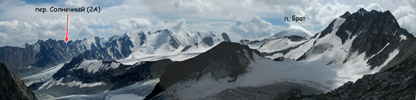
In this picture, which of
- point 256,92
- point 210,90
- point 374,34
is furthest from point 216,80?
point 374,34

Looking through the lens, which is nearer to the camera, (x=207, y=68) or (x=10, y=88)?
(x=10, y=88)

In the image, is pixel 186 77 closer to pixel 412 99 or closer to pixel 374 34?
pixel 412 99

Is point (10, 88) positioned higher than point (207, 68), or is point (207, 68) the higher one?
point (10, 88)

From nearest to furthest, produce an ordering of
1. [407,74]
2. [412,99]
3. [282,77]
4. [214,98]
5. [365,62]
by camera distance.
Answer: [412,99]
[407,74]
[214,98]
[282,77]
[365,62]

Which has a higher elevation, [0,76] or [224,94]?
[0,76]

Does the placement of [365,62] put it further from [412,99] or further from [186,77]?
[412,99]

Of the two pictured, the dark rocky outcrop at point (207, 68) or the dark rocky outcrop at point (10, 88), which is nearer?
the dark rocky outcrop at point (10, 88)

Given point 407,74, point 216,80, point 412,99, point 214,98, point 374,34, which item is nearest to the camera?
point 412,99

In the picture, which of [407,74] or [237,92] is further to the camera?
[237,92]

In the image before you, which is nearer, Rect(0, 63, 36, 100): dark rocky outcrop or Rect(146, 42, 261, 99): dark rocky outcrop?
Rect(0, 63, 36, 100): dark rocky outcrop
